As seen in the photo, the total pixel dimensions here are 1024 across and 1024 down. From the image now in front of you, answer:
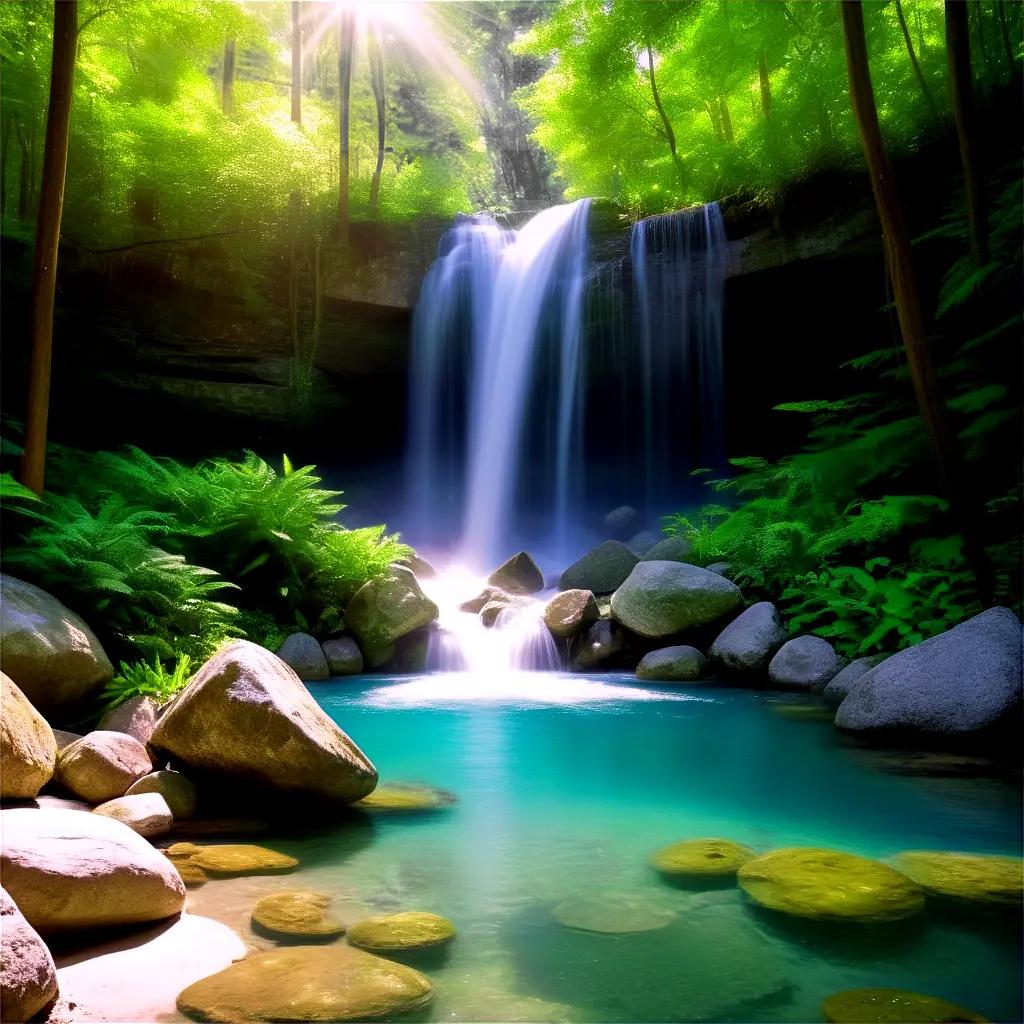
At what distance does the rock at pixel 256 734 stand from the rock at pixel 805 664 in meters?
5.16

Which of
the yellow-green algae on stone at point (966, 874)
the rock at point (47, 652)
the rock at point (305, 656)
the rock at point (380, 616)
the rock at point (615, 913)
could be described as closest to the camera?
the rock at point (615, 913)

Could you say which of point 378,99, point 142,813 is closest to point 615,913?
point 142,813

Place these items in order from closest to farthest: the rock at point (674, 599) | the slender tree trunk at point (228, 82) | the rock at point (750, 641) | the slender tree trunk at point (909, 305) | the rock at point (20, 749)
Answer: the rock at point (20, 749) < the slender tree trunk at point (909, 305) < the rock at point (750, 641) < the rock at point (674, 599) < the slender tree trunk at point (228, 82)

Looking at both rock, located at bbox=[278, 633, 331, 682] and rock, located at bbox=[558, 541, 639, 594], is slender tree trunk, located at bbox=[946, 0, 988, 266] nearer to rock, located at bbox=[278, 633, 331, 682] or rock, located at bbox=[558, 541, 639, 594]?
rock, located at bbox=[558, 541, 639, 594]

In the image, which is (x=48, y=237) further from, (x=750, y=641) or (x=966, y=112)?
(x=966, y=112)

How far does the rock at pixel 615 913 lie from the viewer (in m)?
2.63

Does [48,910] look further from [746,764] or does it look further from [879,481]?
[879,481]

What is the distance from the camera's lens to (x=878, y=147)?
6398mm

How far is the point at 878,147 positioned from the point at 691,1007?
6.53 metres

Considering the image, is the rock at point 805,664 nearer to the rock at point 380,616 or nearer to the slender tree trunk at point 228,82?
the rock at point 380,616

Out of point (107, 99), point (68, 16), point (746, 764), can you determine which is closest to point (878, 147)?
point (746, 764)

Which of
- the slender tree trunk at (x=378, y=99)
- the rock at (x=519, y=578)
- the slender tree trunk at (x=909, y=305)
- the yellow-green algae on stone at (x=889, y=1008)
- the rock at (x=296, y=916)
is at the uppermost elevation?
the slender tree trunk at (x=378, y=99)

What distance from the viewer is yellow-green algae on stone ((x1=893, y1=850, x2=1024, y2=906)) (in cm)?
290

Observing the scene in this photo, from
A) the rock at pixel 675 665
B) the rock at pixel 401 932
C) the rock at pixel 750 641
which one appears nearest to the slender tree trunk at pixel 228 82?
the rock at pixel 675 665
